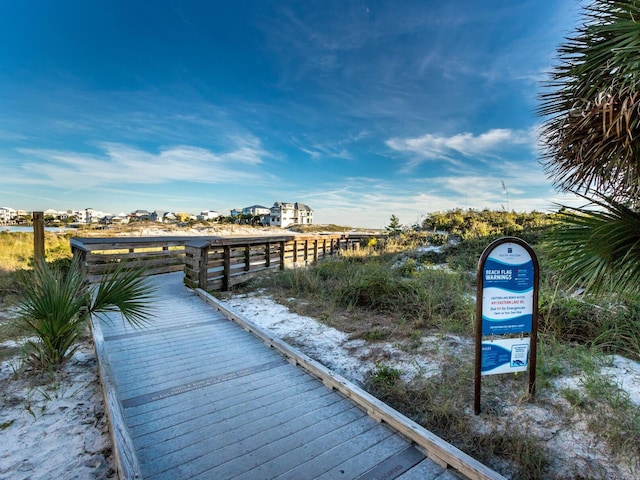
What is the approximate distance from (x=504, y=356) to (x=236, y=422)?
2507 mm

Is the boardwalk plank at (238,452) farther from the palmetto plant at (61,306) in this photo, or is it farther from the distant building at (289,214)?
the distant building at (289,214)

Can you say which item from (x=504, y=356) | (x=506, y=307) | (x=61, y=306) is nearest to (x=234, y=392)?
(x=61, y=306)

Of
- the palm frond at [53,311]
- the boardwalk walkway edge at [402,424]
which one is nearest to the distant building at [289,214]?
the palm frond at [53,311]

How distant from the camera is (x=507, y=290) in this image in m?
2.78

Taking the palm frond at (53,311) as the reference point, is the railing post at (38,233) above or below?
above

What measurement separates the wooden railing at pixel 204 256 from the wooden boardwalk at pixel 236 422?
2578 mm

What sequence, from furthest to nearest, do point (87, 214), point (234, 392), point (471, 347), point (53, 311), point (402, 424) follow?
point (87, 214)
point (471, 347)
point (53, 311)
point (234, 392)
point (402, 424)

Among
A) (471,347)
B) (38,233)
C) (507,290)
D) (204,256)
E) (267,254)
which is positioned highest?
(38,233)

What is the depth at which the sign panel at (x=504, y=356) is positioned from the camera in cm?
277

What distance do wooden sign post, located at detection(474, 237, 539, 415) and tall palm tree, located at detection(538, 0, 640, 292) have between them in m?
0.57

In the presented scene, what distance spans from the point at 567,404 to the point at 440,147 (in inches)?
621

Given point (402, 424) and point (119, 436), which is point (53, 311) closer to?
point (119, 436)

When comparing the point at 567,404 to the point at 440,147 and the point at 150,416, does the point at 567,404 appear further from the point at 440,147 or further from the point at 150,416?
the point at 440,147

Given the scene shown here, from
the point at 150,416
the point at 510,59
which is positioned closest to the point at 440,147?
the point at 510,59
